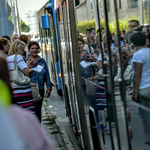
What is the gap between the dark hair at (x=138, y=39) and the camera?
2.45 m

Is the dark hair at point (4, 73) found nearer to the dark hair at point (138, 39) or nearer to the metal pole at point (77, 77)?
the dark hair at point (138, 39)

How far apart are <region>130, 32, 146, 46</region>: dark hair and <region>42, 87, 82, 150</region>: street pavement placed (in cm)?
397

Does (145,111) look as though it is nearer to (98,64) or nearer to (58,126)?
(98,64)

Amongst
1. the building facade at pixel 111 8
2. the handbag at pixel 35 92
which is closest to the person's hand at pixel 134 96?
the building facade at pixel 111 8

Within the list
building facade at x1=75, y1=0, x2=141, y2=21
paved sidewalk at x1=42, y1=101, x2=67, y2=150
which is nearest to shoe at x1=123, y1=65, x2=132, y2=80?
building facade at x1=75, y1=0, x2=141, y2=21

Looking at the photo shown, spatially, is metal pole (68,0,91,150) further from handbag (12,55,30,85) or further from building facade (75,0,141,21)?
handbag (12,55,30,85)

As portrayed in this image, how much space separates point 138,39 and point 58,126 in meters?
5.74

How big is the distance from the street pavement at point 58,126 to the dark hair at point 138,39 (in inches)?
156

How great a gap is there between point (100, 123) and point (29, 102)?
7.81 feet

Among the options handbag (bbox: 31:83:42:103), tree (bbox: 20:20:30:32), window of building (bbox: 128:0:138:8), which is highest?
tree (bbox: 20:20:30:32)

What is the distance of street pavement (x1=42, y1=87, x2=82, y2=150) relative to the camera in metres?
6.63

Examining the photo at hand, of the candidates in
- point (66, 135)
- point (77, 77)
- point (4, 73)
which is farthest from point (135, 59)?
point (66, 135)

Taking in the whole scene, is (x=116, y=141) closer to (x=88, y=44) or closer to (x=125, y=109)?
(x=125, y=109)

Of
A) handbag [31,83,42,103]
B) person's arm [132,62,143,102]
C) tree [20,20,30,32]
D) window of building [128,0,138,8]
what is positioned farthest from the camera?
tree [20,20,30,32]
